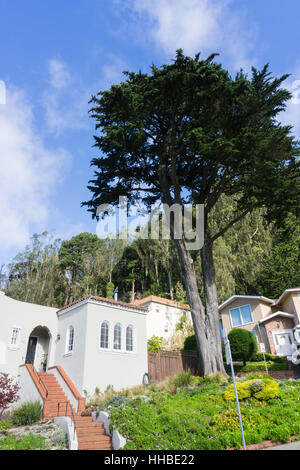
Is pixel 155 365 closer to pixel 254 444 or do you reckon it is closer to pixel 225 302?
pixel 254 444

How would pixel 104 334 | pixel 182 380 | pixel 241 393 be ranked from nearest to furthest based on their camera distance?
pixel 241 393, pixel 182 380, pixel 104 334

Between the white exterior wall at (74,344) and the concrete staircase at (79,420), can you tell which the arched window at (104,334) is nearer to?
the white exterior wall at (74,344)

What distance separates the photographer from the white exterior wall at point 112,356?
549 inches

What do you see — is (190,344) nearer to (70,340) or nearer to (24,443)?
(70,340)

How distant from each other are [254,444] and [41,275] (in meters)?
33.4

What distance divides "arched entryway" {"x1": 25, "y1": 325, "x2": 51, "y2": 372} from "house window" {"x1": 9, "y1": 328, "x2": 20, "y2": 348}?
4.67 feet

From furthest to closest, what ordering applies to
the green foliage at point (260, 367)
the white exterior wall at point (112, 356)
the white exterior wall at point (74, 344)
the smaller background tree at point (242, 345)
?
the smaller background tree at point (242, 345) < the green foliage at point (260, 367) < the white exterior wall at point (112, 356) < the white exterior wall at point (74, 344)

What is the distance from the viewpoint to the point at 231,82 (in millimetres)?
14250

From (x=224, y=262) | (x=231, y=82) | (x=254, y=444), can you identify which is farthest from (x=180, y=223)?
(x=224, y=262)

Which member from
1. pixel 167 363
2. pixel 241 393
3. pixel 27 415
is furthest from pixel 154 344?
pixel 241 393

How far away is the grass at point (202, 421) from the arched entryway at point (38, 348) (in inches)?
347

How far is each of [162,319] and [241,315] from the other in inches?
278

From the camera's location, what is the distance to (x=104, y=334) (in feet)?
49.7

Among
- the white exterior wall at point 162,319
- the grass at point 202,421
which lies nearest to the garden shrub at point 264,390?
the grass at point 202,421
